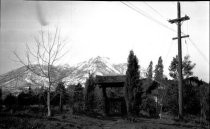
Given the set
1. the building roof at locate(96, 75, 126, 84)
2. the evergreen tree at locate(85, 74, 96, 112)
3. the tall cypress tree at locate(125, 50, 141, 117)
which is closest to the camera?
the tall cypress tree at locate(125, 50, 141, 117)

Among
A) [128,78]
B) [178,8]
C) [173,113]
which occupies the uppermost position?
[178,8]

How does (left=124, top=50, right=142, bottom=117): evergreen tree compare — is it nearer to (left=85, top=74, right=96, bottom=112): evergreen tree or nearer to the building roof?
the building roof

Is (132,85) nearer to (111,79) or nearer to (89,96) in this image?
(111,79)

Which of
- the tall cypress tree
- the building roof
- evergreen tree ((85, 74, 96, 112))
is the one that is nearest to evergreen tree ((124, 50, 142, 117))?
the tall cypress tree

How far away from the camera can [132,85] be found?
26812 millimetres

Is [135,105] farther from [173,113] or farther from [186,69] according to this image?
[186,69]

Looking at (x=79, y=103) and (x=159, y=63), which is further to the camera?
(x=159, y=63)

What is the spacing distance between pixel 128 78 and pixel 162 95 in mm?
8931

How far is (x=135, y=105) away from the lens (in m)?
25.8

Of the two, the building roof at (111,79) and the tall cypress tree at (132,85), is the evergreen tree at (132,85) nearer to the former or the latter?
the tall cypress tree at (132,85)

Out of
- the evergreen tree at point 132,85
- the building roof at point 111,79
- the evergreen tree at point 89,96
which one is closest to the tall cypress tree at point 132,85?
the evergreen tree at point 132,85

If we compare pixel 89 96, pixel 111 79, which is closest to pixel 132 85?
pixel 111 79

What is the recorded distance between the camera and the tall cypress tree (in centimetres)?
2577

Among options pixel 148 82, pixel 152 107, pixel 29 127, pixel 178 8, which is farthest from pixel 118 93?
pixel 29 127
